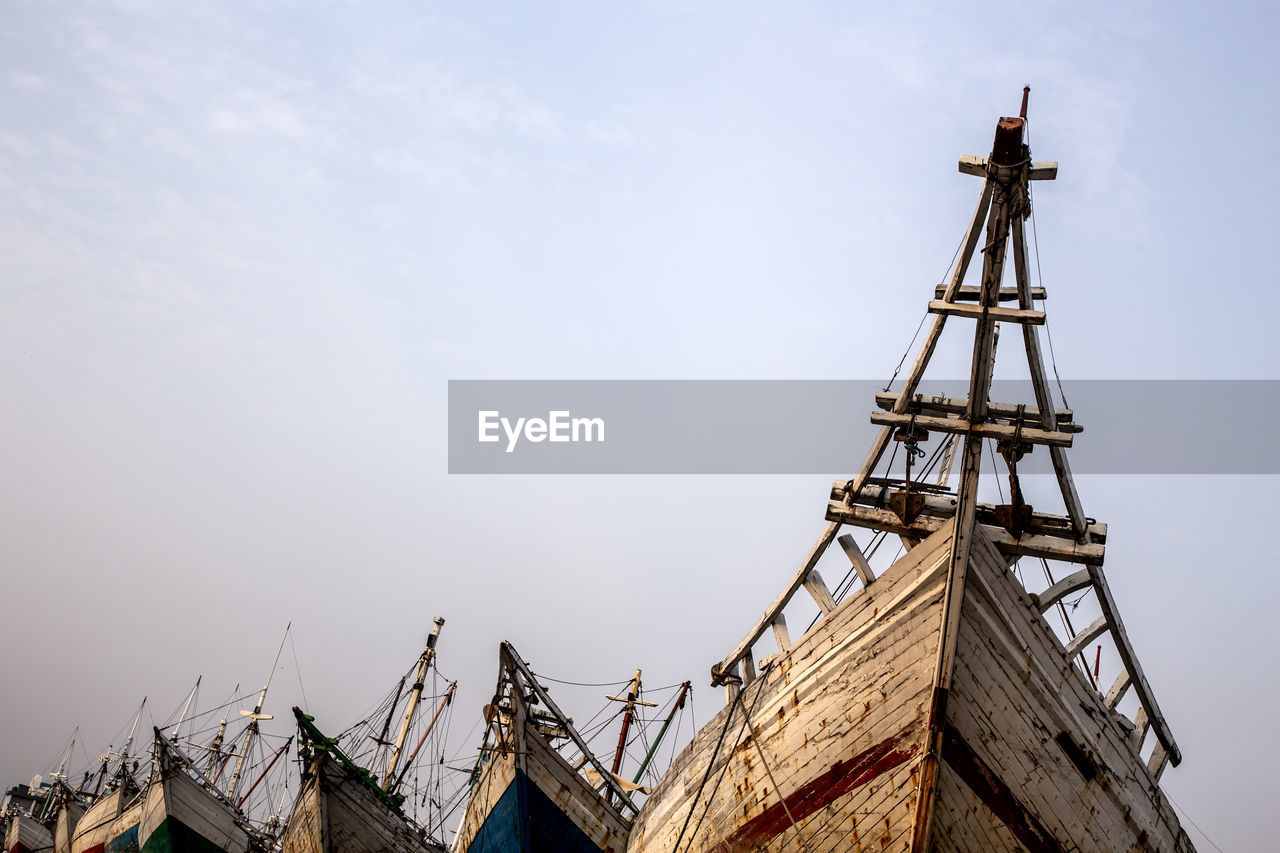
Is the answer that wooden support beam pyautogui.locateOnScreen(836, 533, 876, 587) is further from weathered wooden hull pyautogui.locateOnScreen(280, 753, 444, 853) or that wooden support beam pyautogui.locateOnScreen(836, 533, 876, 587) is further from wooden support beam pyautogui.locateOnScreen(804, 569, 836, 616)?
weathered wooden hull pyautogui.locateOnScreen(280, 753, 444, 853)

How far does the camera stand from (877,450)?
14.2m

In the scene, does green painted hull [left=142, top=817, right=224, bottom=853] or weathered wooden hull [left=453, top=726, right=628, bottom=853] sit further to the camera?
green painted hull [left=142, top=817, right=224, bottom=853]

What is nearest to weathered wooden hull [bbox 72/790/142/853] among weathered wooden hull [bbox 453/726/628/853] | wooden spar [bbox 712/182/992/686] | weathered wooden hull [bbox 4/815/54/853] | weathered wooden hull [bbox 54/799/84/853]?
weathered wooden hull [bbox 54/799/84/853]

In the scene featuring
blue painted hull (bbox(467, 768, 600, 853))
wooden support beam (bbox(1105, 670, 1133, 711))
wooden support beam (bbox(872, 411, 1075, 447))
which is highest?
wooden support beam (bbox(872, 411, 1075, 447))

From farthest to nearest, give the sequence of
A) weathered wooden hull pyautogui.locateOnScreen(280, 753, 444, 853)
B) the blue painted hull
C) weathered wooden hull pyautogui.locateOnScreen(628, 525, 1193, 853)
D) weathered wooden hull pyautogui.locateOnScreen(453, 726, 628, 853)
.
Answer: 1. weathered wooden hull pyautogui.locateOnScreen(280, 753, 444, 853)
2. weathered wooden hull pyautogui.locateOnScreen(453, 726, 628, 853)
3. the blue painted hull
4. weathered wooden hull pyautogui.locateOnScreen(628, 525, 1193, 853)

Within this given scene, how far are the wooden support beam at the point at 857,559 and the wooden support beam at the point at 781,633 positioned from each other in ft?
4.79

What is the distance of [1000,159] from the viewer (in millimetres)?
12227

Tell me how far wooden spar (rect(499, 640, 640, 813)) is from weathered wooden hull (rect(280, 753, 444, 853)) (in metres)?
6.79

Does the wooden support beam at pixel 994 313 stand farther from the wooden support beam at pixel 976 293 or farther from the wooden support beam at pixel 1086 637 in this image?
the wooden support beam at pixel 1086 637

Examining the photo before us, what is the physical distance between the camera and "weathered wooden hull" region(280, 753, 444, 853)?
24.5m

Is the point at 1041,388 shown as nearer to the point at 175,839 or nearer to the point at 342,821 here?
the point at 342,821

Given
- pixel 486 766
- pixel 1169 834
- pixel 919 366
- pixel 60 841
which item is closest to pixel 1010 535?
pixel 919 366

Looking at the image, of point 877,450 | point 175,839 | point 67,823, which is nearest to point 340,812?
point 175,839

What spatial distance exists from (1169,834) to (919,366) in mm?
7018
